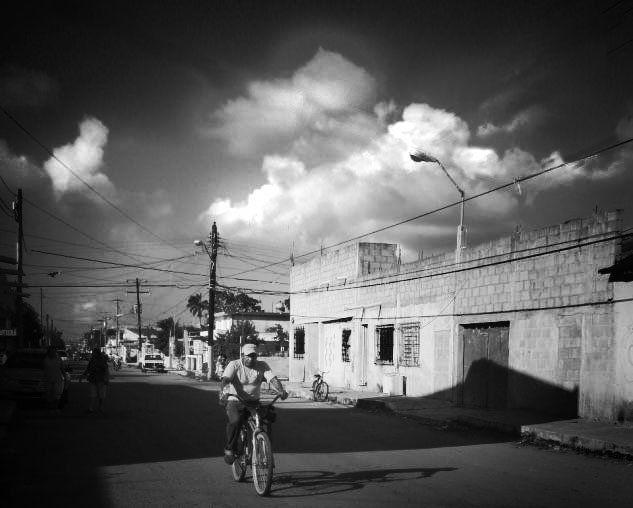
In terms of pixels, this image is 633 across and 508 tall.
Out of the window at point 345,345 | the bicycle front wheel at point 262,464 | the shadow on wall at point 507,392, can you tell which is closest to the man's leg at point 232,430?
the bicycle front wheel at point 262,464

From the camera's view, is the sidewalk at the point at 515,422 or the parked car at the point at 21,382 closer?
the sidewalk at the point at 515,422

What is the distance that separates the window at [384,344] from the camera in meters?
24.6

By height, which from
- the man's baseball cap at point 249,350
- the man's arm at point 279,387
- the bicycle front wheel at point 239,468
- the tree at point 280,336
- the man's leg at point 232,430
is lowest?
the tree at point 280,336

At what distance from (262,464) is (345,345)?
71.2ft

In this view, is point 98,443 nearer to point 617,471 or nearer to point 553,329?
point 617,471

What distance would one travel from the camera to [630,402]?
42.6 feet

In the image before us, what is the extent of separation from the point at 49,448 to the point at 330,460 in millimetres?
4838

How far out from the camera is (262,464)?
703cm

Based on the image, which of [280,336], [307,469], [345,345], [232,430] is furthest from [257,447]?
[280,336]

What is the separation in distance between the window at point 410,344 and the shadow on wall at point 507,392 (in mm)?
2014

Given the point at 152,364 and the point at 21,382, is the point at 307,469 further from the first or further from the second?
the point at 152,364

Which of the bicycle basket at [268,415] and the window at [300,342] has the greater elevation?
the bicycle basket at [268,415]

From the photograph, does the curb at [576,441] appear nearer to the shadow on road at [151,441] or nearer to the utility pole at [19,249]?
the shadow on road at [151,441]

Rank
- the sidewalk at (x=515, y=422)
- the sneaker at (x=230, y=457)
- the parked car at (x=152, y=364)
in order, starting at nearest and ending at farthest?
the sneaker at (x=230, y=457) → the sidewalk at (x=515, y=422) → the parked car at (x=152, y=364)
